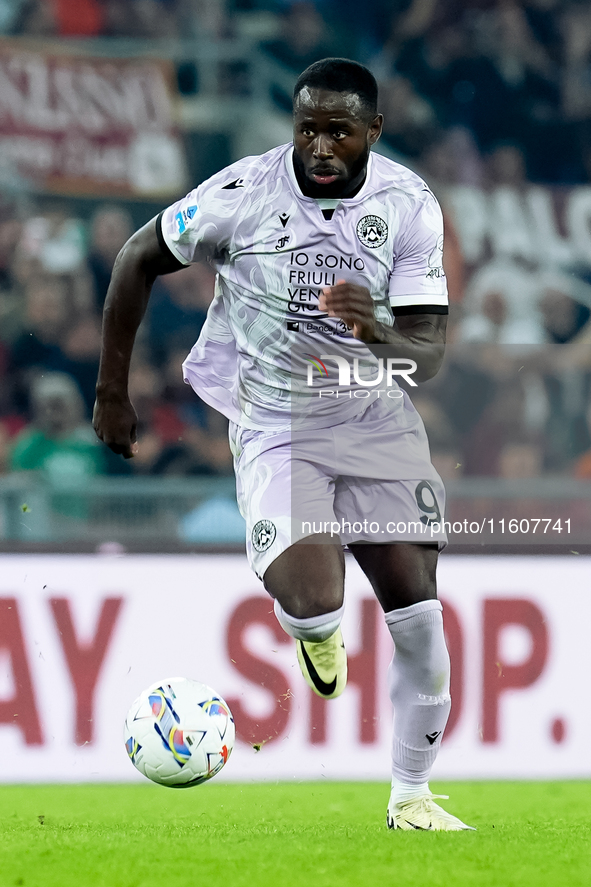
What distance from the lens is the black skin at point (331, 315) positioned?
3.53 m

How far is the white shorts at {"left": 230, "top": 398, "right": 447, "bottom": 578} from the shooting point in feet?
12.0

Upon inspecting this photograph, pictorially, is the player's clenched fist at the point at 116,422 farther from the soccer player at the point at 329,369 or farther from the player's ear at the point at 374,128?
the player's ear at the point at 374,128

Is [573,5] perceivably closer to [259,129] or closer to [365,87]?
[259,129]

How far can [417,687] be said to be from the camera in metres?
3.68

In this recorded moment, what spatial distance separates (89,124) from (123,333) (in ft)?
14.2

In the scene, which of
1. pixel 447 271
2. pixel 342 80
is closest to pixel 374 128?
pixel 342 80

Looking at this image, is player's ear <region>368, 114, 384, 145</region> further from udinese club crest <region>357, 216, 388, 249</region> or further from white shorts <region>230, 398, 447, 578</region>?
white shorts <region>230, 398, 447, 578</region>

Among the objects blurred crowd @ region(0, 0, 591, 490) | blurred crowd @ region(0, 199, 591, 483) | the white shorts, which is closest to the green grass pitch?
the white shorts

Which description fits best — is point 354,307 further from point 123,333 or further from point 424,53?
point 424,53

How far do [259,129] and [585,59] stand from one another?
2216 mm

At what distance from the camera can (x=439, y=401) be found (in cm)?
688

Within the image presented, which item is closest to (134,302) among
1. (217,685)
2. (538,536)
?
(217,685)

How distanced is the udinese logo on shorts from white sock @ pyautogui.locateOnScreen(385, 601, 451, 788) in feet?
1.28

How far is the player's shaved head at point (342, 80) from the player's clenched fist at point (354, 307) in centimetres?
60
